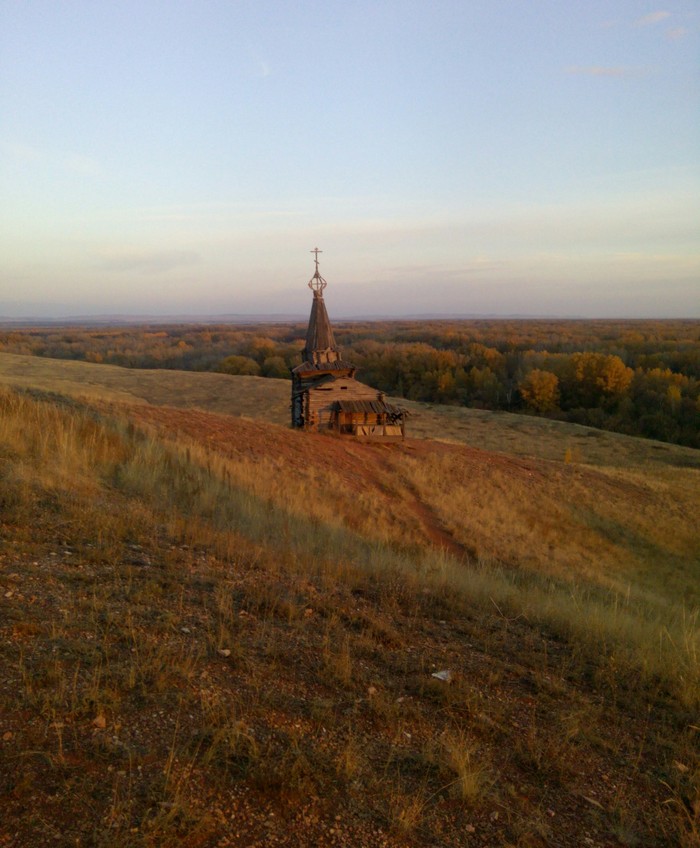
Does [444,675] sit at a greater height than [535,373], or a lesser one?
greater

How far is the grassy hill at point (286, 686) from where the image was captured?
2586mm

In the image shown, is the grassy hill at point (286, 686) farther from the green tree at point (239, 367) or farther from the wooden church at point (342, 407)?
the green tree at point (239, 367)

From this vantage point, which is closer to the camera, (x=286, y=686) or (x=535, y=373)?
(x=286, y=686)

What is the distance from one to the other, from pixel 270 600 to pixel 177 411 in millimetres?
12864


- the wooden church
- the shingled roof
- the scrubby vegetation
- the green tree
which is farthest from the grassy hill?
the green tree

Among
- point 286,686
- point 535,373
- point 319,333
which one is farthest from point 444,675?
point 535,373

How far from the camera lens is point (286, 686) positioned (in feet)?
11.6

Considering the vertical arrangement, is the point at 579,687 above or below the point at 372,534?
above

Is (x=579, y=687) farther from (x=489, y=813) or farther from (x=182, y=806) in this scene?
(x=182, y=806)

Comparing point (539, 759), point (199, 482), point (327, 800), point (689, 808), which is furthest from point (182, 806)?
point (199, 482)

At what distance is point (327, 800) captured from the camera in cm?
268

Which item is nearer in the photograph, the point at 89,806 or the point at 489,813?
the point at 89,806

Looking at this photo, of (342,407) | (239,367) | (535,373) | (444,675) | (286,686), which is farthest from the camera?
(239,367)

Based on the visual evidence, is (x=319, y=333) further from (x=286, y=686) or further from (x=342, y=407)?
(x=286, y=686)
